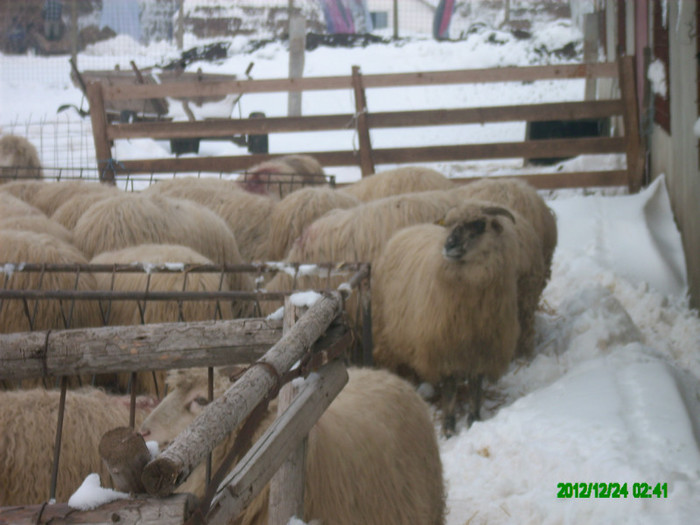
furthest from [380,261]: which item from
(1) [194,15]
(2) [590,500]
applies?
(1) [194,15]

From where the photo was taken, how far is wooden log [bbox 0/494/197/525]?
1296 millimetres

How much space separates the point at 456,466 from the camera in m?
3.96

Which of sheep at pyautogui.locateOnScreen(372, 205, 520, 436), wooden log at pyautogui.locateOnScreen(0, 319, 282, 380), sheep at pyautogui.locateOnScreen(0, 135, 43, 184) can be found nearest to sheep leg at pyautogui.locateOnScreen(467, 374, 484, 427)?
sheep at pyautogui.locateOnScreen(372, 205, 520, 436)

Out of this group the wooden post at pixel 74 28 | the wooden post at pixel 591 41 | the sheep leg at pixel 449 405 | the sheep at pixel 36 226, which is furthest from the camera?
the wooden post at pixel 591 41

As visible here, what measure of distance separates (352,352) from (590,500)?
213 centimetres

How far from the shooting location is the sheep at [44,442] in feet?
8.20

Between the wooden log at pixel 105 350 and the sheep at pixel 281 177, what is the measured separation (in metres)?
5.44

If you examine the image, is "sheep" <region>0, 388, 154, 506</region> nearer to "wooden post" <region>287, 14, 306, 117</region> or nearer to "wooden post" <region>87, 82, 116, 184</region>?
"wooden post" <region>87, 82, 116, 184</region>

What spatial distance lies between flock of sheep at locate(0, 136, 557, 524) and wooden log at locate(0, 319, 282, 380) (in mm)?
74

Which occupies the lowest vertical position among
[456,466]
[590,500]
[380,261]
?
[456,466]

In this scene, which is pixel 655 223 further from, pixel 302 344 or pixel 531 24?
pixel 531 24

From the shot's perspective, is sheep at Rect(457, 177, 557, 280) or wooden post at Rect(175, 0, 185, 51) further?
wooden post at Rect(175, 0, 185, 51)

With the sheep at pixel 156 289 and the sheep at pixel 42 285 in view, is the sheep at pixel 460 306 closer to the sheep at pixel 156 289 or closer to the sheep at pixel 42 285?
the sheep at pixel 156 289

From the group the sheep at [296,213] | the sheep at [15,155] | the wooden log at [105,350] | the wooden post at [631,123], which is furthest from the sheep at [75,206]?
the wooden post at [631,123]
